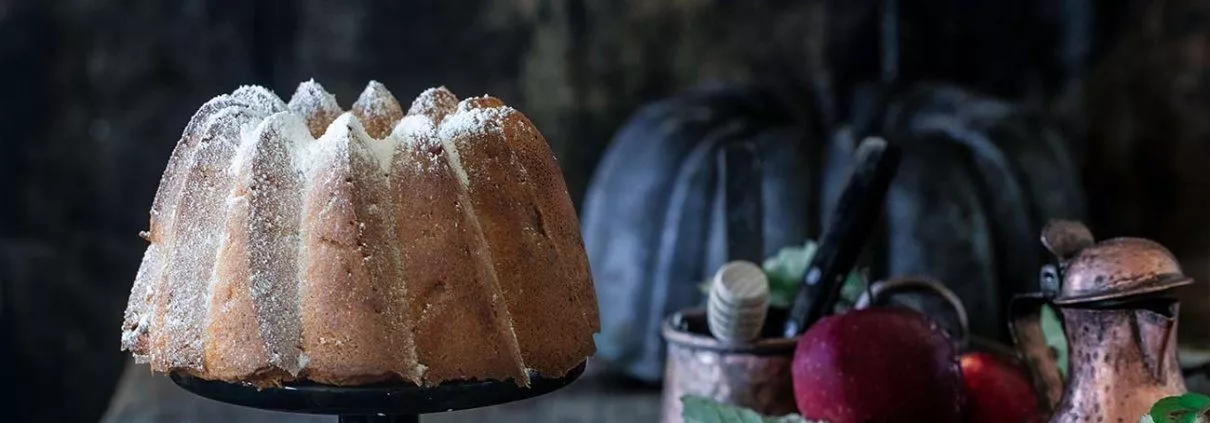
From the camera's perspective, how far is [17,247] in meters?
1.41

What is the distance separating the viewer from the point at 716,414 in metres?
0.60

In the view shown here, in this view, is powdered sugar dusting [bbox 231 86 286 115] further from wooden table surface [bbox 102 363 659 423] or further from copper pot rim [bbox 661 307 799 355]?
wooden table surface [bbox 102 363 659 423]

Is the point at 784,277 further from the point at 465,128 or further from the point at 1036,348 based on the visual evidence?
the point at 465,128

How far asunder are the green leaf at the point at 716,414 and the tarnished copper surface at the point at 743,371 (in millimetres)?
67

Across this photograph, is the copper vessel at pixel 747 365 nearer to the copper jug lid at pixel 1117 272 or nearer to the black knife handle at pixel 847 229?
the black knife handle at pixel 847 229

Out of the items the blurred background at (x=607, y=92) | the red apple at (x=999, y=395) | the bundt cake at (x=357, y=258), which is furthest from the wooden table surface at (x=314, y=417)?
the bundt cake at (x=357, y=258)

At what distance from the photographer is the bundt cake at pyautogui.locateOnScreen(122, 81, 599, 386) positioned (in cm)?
42

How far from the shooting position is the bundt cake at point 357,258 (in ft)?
1.39

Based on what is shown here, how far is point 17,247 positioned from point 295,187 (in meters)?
1.13

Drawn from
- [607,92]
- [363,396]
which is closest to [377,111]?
[363,396]

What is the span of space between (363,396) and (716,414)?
237 mm

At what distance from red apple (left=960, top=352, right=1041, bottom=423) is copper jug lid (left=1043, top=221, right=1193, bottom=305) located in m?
0.14

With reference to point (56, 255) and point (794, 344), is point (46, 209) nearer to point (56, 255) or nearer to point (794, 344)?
point (56, 255)

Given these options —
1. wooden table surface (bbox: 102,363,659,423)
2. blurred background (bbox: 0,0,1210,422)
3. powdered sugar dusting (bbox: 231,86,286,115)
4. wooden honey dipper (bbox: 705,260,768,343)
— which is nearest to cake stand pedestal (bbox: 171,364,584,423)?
powdered sugar dusting (bbox: 231,86,286,115)
